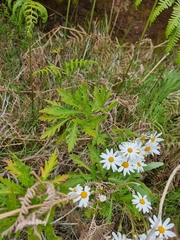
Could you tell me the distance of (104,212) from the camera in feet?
4.95

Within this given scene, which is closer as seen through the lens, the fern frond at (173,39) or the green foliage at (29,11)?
the green foliage at (29,11)

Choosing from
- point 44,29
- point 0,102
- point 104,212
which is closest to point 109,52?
point 44,29

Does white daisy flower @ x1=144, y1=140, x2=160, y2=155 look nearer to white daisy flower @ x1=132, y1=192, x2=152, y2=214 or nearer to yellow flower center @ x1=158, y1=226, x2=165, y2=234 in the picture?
white daisy flower @ x1=132, y1=192, x2=152, y2=214

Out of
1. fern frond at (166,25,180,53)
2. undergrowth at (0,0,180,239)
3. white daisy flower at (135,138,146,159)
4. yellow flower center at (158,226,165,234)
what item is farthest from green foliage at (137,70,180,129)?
yellow flower center at (158,226,165,234)

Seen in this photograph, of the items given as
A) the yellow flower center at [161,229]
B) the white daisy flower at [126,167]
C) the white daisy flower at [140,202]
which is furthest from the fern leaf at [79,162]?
the yellow flower center at [161,229]

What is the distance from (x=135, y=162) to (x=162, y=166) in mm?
322

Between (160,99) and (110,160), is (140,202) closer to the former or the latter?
(110,160)

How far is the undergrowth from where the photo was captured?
4.95 ft

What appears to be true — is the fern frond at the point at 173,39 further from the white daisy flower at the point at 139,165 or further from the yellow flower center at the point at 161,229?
the yellow flower center at the point at 161,229

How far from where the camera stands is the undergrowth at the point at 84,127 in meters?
1.51

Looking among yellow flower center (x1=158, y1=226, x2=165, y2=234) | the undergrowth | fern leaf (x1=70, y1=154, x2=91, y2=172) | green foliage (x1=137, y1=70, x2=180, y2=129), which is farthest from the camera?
green foliage (x1=137, y1=70, x2=180, y2=129)

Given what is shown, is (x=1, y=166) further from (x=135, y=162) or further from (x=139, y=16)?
(x=139, y=16)

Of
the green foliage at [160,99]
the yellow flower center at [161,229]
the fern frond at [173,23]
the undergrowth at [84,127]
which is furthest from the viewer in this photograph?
the green foliage at [160,99]

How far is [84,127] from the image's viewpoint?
1.58m
